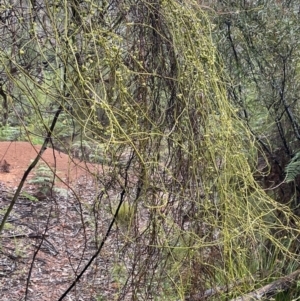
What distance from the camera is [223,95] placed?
279 centimetres

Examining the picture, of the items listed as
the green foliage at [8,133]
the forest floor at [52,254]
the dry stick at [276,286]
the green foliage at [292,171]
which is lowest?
the forest floor at [52,254]

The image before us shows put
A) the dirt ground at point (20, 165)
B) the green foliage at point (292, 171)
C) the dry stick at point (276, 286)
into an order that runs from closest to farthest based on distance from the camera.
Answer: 1. the dry stick at point (276, 286)
2. the green foliage at point (292, 171)
3. the dirt ground at point (20, 165)

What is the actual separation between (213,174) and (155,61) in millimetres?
615

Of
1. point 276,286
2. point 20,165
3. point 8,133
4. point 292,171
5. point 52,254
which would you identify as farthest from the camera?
point 8,133

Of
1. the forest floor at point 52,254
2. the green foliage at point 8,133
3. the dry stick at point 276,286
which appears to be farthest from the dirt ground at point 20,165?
the dry stick at point 276,286

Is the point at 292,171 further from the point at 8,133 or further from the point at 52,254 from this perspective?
the point at 8,133

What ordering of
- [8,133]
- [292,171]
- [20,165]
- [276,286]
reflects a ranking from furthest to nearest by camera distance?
[8,133] → [20,165] → [292,171] → [276,286]

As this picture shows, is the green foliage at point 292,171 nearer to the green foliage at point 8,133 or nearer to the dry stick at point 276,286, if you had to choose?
the dry stick at point 276,286

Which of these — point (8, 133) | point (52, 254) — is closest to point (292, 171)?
point (52, 254)

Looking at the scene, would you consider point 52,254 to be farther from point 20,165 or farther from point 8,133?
point 8,133

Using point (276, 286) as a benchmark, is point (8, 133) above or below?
above

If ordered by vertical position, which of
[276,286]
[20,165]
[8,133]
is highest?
[8,133]

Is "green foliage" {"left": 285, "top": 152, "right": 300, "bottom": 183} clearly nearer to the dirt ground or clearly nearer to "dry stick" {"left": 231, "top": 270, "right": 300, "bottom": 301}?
"dry stick" {"left": 231, "top": 270, "right": 300, "bottom": 301}

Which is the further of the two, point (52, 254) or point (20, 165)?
point (20, 165)
